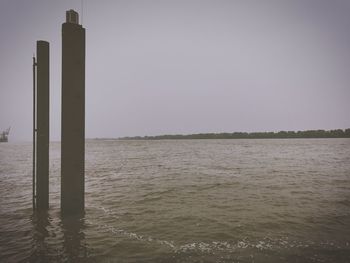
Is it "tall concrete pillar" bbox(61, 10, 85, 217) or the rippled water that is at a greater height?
"tall concrete pillar" bbox(61, 10, 85, 217)

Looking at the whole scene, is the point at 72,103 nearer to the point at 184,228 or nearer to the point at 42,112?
the point at 42,112

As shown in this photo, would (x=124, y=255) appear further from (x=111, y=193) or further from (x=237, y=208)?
(x=111, y=193)

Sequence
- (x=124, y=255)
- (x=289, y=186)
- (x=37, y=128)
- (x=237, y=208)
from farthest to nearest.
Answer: (x=289, y=186) → (x=237, y=208) → (x=37, y=128) → (x=124, y=255)

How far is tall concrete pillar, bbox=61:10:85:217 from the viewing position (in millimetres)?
5961

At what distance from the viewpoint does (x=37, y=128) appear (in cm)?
685

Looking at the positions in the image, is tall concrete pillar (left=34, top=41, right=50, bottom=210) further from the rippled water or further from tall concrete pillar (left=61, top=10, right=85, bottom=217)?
the rippled water

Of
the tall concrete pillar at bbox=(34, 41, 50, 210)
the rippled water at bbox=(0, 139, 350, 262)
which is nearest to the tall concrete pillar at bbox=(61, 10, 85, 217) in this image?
the tall concrete pillar at bbox=(34, 41, 50, 210)

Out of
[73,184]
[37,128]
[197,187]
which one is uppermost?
[37,128]

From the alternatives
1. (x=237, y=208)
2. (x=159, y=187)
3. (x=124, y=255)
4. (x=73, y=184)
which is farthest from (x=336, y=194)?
(x=73, y=184)

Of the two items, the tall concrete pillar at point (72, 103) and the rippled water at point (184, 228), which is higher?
the tall concrete pillar at point (72, 103)

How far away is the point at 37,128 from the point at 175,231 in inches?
193

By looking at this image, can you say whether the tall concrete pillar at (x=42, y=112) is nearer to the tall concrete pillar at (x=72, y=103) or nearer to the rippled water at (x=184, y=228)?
the tall concrete pillar at (x=72, y=103)

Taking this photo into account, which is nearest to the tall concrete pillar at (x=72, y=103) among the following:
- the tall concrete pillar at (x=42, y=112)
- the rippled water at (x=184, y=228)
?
the tall concrete pillar at (x=42, y=112)

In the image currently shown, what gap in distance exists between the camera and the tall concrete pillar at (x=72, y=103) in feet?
19.6
